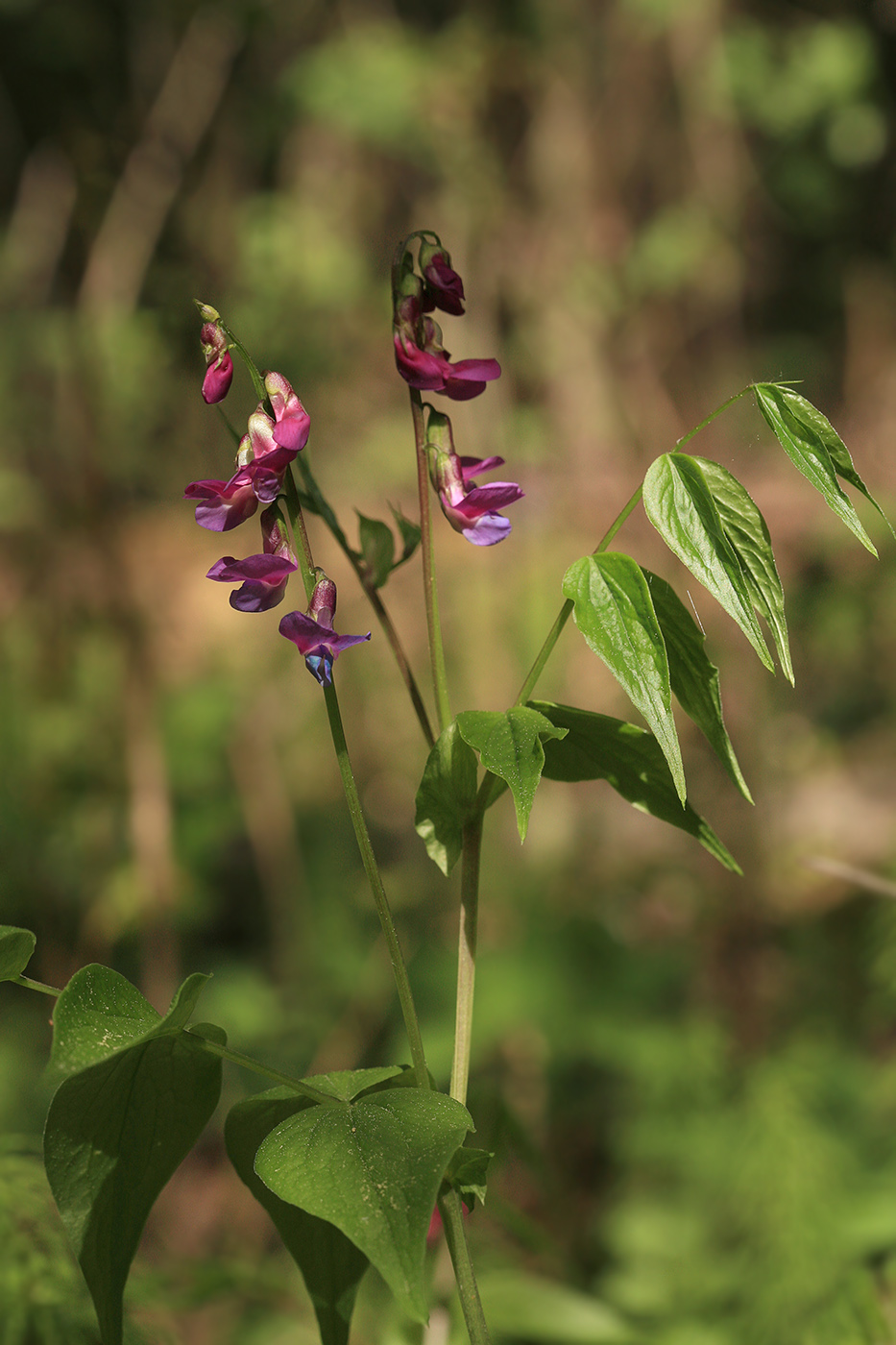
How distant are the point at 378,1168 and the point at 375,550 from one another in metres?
0.41

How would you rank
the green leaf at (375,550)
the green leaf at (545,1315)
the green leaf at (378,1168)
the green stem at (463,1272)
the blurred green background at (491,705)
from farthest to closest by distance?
the blurred green background at (491,705) → the green leaf at (545,1315) → the green leaf at (375,550) → the green stem at (463,1272) → the green leaf at (378,1168)

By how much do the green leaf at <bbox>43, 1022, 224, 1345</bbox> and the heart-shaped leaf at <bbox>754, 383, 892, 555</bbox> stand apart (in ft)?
1.49

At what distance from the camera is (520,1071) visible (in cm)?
249

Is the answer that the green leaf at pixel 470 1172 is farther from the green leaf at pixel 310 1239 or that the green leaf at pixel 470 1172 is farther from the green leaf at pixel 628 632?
the green leaf at pixel 628 632

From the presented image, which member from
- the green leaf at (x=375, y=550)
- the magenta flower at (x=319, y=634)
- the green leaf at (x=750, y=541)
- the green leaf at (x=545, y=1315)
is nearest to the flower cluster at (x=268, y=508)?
the magenta flower at (x=319, y=634)

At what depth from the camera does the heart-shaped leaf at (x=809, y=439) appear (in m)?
0.53

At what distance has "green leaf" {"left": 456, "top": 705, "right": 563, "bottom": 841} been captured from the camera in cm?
47

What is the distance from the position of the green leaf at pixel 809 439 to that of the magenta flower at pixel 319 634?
26 cm

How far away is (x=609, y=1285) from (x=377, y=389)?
541 cm

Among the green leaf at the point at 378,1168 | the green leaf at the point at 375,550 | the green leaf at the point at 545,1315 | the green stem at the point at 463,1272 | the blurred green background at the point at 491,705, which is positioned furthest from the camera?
the blurred green background at the point at 491,705

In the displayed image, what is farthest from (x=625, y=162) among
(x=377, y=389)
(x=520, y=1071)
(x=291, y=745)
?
(x=520, y=1071)

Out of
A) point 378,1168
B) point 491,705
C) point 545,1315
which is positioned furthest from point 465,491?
point 491,705

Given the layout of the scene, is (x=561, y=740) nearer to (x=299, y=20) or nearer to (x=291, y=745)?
(x=291, y=745)

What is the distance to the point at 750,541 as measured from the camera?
528 millimetres
